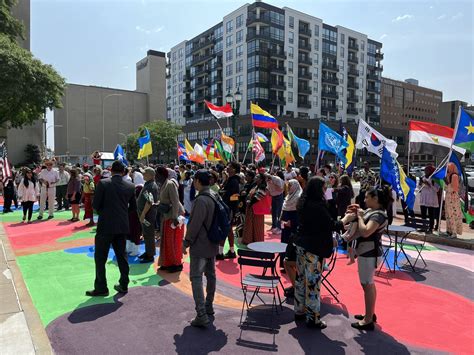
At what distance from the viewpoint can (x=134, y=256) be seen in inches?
323

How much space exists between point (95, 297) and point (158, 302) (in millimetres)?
1054

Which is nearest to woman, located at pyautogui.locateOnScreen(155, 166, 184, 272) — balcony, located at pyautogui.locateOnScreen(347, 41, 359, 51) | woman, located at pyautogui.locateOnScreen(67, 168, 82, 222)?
woman, located at pyautogui.locateOnScreen(67, 168, 82, 222)

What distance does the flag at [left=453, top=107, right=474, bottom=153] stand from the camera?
9.64 m

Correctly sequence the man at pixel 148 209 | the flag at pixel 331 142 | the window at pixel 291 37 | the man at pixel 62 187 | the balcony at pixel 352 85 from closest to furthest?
the man at pixel 148 209 < the flag at pixel 331 142 < the man at pixel 62 187 < the window at pixel 291 37 < the balcony at pixel 352 85

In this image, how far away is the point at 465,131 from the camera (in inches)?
382

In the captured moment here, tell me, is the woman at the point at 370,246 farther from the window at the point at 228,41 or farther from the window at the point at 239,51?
the window at the point at 228,41

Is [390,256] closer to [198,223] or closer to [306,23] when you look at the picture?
[198,223]

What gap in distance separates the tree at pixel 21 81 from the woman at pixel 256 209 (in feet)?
74.4

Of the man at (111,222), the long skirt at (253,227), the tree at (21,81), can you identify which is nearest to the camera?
the man at (111,222)

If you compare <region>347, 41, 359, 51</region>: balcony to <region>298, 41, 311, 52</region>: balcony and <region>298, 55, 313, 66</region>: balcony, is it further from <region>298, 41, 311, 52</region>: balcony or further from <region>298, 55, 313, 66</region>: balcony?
<region>298, 55, 313, 66</region>: balcony

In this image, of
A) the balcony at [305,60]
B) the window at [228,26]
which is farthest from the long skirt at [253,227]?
the window at [228,26]

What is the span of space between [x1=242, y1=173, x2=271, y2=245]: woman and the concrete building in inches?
3120

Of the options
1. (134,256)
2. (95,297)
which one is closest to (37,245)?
(134,256)

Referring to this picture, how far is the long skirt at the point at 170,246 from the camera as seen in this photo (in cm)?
696
